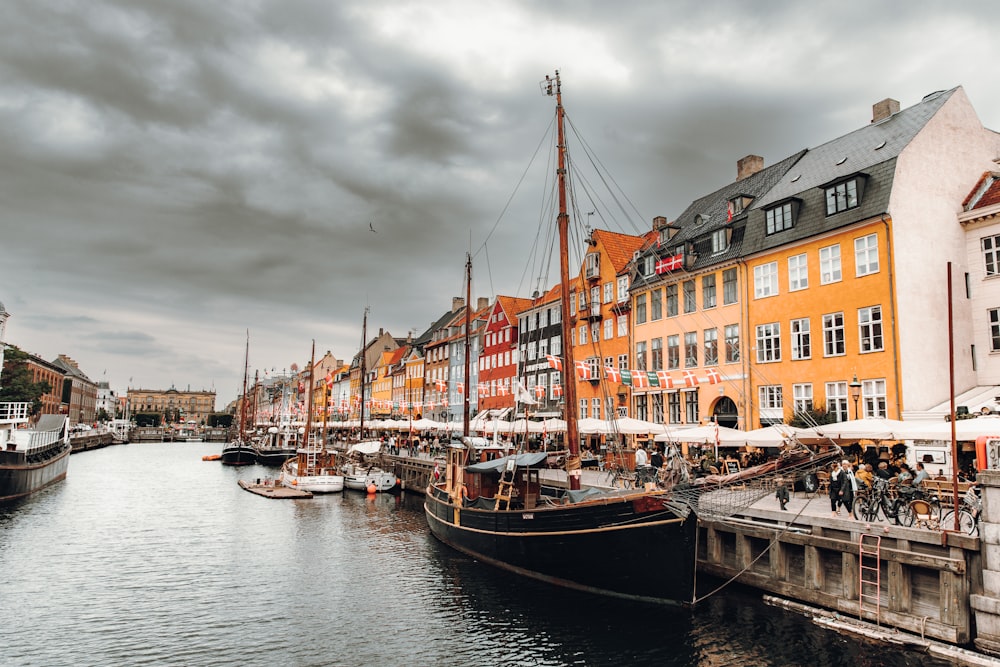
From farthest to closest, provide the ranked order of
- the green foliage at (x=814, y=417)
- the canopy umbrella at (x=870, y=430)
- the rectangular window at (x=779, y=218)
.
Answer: the rectangular window at (x=779, y=218)
the green foliage at (x=814, y=417)
the canopy umbrella at (x=870, y=430)

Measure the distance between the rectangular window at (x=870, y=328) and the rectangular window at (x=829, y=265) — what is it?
2177 mm

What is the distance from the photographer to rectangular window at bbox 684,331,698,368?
40.2 meters

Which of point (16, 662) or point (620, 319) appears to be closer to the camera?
point (16, 662)

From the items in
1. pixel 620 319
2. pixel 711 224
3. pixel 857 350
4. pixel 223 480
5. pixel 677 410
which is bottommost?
pixel 223 480

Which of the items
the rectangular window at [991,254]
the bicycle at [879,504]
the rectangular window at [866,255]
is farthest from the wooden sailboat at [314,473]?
the rectangular window at [991,254]

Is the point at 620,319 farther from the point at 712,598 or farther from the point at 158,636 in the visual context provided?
the point at 158,636

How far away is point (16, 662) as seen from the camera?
15.2 m

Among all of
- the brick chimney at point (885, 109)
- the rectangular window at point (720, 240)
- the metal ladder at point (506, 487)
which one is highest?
the brick chimney at point (885, 109)

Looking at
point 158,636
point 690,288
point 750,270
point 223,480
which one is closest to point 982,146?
point 750,270

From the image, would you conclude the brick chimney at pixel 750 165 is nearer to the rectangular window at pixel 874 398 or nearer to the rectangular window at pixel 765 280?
the rectangular window at pixel 765 280

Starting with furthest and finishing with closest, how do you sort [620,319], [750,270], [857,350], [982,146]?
[620,319], [750,270], [982,146], [857,350]

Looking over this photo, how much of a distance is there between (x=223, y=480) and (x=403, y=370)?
41.9 metres

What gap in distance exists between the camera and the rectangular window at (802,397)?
32.2 meters

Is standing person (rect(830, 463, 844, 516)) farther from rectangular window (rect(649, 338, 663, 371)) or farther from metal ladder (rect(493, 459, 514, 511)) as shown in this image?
rectangular window (rect(649, 338, 663, 371))
